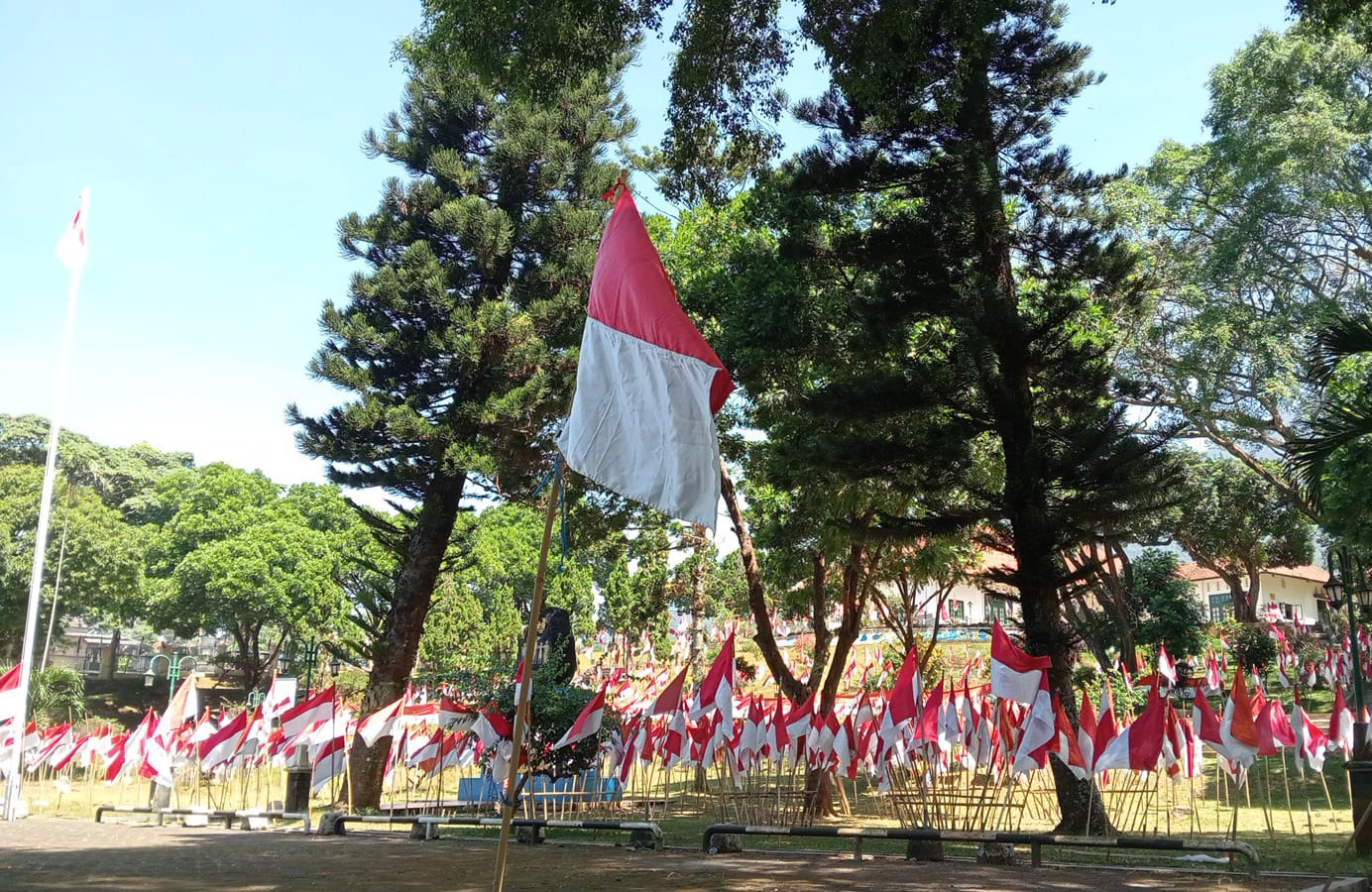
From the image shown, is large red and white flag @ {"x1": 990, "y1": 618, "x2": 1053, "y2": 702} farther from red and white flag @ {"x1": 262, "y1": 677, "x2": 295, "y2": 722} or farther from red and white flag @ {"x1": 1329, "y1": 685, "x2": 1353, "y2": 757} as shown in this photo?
red and white flag @ {"x1": 262, "y1": 677, "x2": 295, "y2": 722}

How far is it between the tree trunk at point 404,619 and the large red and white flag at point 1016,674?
11176 mm

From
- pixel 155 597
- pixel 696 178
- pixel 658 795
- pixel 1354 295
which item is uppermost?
pixel 1354 295

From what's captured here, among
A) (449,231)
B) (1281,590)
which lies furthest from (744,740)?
(1281,590)

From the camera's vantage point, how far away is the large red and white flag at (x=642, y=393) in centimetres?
650

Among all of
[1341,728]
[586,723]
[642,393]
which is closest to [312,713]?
[586,723]

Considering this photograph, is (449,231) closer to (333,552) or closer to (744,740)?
(744,740)

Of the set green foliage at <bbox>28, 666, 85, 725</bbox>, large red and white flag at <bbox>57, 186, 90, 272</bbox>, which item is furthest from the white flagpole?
green foliage at <bbox>28, 666, 85, 725</bbox>

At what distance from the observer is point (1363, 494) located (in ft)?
48.9

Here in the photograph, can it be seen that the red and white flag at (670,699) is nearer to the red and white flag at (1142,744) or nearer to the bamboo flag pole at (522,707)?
the red and white flag at (1142,744)

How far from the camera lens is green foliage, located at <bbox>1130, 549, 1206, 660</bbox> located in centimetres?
3253

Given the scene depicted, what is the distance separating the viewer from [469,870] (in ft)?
31.0

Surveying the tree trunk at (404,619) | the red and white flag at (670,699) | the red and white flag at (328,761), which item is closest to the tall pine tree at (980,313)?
the red and white flag at (670,699)

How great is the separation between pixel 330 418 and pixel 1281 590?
57559mm

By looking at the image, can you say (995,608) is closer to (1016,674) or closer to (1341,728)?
(1341,728)
